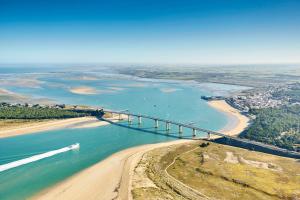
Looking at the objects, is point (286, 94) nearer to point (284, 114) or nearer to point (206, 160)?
point (284, 114)

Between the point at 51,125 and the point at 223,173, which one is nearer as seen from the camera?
the point at 223,173

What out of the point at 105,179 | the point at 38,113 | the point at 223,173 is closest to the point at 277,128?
the point at 223,173

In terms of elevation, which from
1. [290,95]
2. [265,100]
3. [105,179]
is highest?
[105,179]

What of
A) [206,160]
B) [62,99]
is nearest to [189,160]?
[206,160]

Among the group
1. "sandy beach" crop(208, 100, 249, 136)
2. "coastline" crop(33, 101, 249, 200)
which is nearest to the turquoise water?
"coastline" crop(33, 101, 249, 200)

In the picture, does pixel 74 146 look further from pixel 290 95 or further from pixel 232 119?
pixel 290 95
